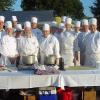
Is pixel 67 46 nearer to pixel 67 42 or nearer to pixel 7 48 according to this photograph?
pixel 67 42

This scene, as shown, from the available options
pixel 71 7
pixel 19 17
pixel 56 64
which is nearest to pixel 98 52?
pixel 56 64

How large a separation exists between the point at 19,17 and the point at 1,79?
23.9m

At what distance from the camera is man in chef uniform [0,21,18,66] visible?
9.63m

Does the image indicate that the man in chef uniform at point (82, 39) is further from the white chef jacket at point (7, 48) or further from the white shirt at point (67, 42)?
the white chef jacket at point (7, 48)

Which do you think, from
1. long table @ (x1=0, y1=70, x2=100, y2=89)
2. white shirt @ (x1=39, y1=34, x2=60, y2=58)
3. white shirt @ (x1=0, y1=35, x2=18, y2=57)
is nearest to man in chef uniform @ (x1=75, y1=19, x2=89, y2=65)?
white shirt @ (x1=39, y1=34, x2=60, y2=58)

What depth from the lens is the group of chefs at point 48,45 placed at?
959 cm

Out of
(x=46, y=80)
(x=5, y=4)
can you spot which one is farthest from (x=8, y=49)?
(x=5, y=4)

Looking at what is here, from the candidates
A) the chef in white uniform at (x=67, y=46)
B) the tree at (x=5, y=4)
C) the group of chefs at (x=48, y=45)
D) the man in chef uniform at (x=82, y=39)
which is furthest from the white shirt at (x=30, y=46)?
the tree at (x=5, y=4)

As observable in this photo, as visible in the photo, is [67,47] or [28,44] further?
[67,47]

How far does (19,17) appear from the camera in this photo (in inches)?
1264

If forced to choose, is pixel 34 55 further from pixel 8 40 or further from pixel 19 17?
pixel 19 17

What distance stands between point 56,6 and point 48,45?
48.0m

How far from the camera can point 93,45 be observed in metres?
9.96

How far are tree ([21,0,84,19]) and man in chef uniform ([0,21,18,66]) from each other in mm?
45882
